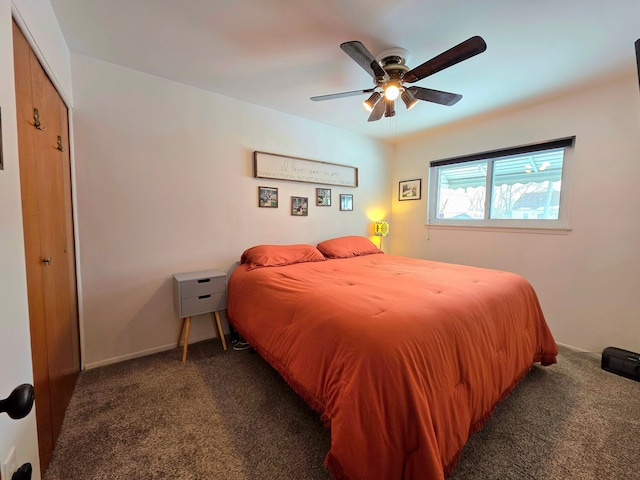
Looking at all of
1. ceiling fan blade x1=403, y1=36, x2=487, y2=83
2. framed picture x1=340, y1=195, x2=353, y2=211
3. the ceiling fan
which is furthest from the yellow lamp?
ceiling fan blade x1=403, y1=36, x2=487, y2=83

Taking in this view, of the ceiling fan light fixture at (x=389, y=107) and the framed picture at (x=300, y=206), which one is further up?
the ceiling fan light fixture at (x=389, y=107)

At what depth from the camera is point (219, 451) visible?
138 centimetres

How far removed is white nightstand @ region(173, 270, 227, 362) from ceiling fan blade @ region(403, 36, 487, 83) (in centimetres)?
224

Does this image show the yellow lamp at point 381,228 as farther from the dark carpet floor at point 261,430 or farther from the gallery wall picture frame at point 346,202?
the dark carpet floor at point 261,430

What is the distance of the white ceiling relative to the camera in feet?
5.09

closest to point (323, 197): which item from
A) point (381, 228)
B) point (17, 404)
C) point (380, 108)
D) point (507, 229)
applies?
point (381, 228)

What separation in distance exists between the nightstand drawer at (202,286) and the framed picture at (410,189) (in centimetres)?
292

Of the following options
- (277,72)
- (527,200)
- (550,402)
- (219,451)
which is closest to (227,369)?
(219,451)

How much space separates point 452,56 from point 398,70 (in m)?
0.50

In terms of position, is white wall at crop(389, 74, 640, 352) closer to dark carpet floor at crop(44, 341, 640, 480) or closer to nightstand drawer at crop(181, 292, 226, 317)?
dark carpet floor at crop(44, 341, 640, 480)

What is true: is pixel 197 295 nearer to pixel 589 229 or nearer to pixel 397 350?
pixel 397 350

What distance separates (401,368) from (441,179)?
3.32 m

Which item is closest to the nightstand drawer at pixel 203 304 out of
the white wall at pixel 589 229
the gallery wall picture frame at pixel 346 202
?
the gallery wall picture frame at pixel 346 202

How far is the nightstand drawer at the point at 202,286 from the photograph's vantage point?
2.25 meters
